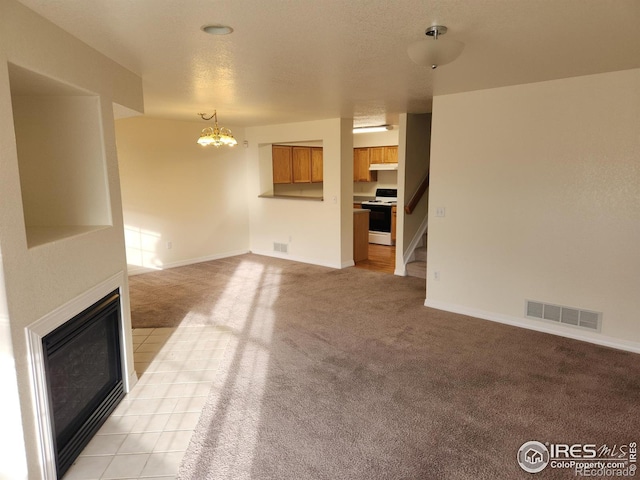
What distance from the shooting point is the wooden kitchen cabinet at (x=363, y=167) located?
911 cm

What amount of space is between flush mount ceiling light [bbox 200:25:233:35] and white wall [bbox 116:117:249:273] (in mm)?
4112

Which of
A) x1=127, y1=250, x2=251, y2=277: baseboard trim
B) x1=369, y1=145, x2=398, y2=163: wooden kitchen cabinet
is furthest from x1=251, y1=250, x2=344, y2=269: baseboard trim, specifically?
x1=369, y1=145, x2=398, y2=163: wooden kitchen cabinet

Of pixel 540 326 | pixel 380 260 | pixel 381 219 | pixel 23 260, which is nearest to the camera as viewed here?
pixel 23 260

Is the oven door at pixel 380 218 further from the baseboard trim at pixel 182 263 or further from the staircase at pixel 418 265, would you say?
the baseboard trim at pixel 182 263

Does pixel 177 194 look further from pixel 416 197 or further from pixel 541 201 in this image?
pixel 541 201

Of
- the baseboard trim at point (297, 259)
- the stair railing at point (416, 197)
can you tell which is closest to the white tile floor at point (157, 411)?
the baseboard trim at point (297, 259)

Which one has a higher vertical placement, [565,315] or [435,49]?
[435,49]

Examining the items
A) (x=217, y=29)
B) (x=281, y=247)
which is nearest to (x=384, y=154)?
(x=281, y=247)

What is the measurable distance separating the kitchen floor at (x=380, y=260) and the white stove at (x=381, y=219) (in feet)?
0.68

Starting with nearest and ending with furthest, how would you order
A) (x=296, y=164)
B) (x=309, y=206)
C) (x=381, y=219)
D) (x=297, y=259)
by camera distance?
(x=309, y=206) < (x=297, y=259) < (x=296, y=164) < (x=381, y=219)

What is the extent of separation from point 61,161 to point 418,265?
15.2 feet

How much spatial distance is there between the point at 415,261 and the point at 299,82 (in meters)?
3.42

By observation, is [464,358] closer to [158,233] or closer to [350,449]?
[350,449]

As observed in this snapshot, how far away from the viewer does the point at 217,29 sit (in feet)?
7.62
